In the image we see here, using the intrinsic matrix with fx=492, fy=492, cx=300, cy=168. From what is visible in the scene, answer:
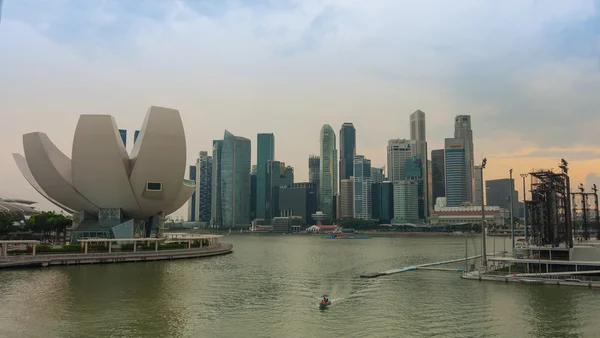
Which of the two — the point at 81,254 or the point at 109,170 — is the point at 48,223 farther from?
the point at 81,254

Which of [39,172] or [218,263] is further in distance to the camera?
[39,172]

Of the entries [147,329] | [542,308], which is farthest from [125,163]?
[542,308]

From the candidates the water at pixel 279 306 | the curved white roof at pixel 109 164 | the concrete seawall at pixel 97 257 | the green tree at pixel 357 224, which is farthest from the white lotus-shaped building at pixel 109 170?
the green tree at pixel 357 224

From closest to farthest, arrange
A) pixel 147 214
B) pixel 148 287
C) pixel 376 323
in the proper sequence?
pixel 376 323, pixel 148 287, pixel 147 214

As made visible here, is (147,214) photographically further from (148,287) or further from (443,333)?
(443,333)

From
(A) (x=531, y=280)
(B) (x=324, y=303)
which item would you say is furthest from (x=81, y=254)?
(A) (x=531, y=280)

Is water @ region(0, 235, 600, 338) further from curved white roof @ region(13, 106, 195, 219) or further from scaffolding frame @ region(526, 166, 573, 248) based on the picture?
curved white roof @ region(13, 106, 195, 219)
